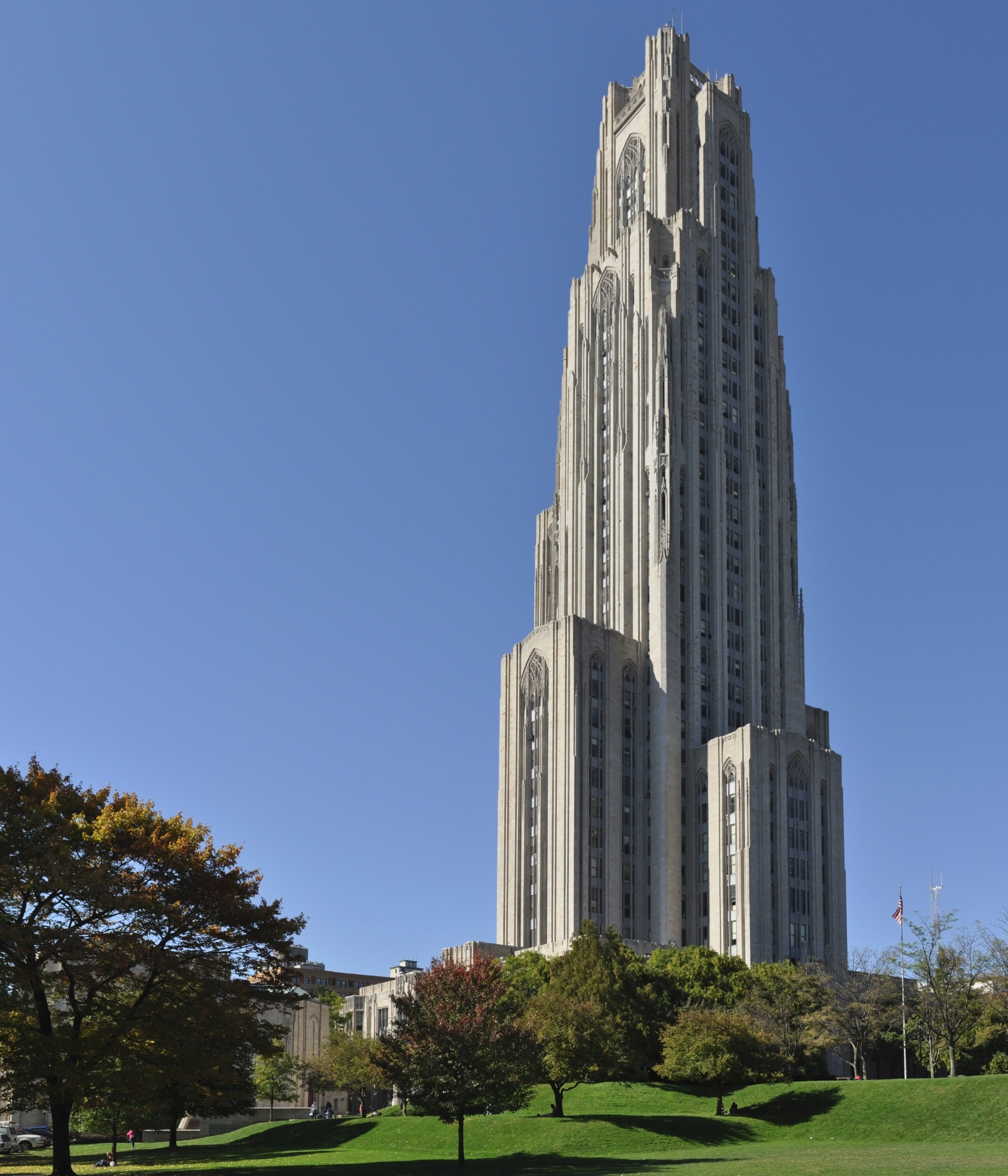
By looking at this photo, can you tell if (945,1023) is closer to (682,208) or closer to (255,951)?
(255,951)

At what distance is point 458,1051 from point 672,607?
289ft

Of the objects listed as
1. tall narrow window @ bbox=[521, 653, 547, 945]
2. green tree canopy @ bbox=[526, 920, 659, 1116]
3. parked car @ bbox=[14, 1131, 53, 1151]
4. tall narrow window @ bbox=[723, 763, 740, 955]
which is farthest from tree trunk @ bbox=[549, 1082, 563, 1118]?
tall narrow window @ bbox=[521, 653, 547, 945]

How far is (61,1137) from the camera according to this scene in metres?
47.7

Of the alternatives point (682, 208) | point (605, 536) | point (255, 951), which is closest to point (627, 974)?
point (255, 951)

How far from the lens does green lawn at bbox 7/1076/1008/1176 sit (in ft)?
157

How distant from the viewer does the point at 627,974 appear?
82.0m

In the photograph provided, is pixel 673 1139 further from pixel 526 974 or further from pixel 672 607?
pixel 672 607

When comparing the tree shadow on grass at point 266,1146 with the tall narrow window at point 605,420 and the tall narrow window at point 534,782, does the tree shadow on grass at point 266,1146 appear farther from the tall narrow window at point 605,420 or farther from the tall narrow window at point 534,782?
the tall narrow window at point 605,420

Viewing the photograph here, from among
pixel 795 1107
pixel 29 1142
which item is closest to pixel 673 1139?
pixel 795 1107

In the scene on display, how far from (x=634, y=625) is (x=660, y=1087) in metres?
69.0

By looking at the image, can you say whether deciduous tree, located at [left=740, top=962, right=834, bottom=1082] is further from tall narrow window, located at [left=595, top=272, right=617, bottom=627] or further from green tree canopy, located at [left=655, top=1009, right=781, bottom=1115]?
tall narrow window, located at [left=595, top=272, right=617, bottom=627]

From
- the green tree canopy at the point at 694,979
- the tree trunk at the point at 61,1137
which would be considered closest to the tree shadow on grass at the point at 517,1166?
the tree trunk at the point at 61,1137

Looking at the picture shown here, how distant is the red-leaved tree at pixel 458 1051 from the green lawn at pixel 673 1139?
233 centimetres

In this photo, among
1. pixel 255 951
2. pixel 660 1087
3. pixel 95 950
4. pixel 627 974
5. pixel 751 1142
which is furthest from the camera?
pixel 627 974
